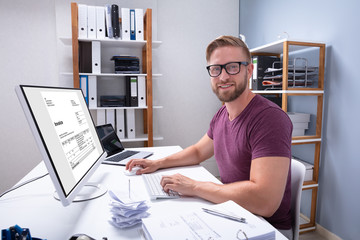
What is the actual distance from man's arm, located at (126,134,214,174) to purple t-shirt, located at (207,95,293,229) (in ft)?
0.52

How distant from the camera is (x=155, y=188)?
1.05 meters

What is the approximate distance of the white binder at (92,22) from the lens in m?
2.57

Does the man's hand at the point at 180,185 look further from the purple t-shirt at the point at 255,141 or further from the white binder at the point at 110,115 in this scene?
the white binder at the point at 110,115

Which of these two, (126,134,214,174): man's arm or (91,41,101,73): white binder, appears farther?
(91,41,101,73): white binder

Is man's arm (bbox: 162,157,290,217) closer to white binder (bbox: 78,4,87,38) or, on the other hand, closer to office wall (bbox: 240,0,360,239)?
office wall (bbox: 240,0,360,239)

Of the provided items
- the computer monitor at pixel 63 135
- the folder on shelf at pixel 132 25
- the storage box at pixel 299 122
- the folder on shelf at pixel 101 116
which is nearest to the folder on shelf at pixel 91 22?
the folder on shelf at pixel 132 25

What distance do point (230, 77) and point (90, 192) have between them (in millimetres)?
823

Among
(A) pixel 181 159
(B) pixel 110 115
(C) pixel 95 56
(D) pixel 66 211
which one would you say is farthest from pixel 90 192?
(C) pixel 95 56

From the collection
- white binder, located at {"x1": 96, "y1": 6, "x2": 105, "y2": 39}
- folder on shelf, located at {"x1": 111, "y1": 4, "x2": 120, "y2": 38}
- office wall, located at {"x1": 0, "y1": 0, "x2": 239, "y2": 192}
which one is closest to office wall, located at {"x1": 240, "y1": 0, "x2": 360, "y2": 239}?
office wall, located at {"x1": 0, "y1": 0, "x2": 239, "y2": 192}

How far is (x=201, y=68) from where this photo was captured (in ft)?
11.1

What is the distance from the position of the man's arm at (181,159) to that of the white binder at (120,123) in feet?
4.80

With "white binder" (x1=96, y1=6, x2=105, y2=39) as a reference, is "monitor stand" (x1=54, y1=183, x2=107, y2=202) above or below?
below

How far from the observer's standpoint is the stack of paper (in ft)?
2.54

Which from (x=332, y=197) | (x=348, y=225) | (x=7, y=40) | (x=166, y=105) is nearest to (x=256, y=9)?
(x=166, y=105)
